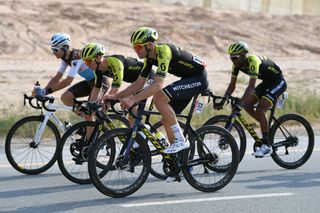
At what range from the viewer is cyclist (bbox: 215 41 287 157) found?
33.2 feet

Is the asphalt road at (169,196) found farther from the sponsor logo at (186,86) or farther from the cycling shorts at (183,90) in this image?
the sponsor logo at (186,86)

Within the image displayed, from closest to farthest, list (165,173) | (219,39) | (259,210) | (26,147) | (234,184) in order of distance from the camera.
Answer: (259,210) → (165,173) → (234,184) → (26,147) → (219,39)

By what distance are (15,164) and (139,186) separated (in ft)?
6.63

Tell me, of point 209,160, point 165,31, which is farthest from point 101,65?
point 165,31

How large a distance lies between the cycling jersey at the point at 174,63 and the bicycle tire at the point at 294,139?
76.5 inches

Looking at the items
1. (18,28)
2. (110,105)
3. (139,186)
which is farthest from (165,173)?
(18,28)

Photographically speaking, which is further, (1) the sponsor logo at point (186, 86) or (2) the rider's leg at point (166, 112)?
(1) the sponsor logo at point (186, 86)

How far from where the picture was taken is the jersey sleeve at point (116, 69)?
376 inches

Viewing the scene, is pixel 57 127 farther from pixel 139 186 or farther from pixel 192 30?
pixel 192 30

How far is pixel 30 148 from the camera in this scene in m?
10.0

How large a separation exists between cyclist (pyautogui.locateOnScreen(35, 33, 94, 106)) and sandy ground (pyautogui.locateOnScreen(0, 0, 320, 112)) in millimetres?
12099

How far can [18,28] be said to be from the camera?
28562 mm

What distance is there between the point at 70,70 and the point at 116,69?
2.83ft

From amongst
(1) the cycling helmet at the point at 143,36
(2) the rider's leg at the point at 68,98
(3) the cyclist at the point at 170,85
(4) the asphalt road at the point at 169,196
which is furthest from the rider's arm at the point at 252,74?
(2) the rider's leg at the point at 68,98
